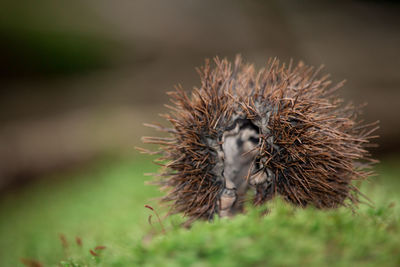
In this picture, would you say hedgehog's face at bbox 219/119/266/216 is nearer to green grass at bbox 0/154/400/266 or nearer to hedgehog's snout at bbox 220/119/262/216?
hedgehog's snout at bbox 220/119/262/216

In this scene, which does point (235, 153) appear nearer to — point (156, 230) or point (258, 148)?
point (258, 148)

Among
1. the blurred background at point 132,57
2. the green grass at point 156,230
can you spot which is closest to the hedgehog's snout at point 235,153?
the green grass at point 156,230

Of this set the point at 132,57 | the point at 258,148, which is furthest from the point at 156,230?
the point at 132,57

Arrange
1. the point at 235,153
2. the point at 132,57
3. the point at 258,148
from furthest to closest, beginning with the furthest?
1. the point at 132,57
2. the point at 235,153
3. the point at 258,148

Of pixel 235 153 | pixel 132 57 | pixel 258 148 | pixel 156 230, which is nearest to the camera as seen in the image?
pixel 258 148

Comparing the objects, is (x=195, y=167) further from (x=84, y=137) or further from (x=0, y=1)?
(x=0, y=1)

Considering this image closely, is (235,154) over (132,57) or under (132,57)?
under
